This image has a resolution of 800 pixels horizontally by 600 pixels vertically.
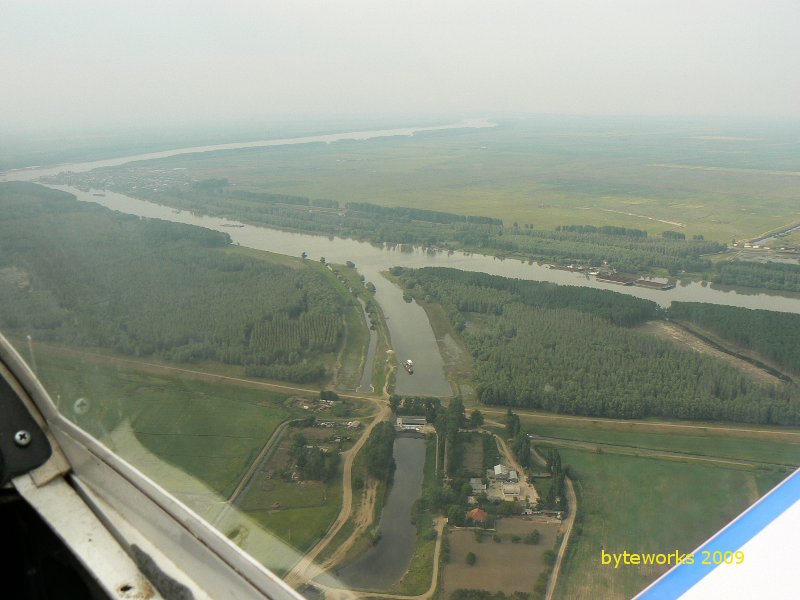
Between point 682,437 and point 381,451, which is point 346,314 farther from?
point 682,437

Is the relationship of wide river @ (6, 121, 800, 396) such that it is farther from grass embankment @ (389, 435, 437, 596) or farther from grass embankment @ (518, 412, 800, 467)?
grass embankment @ (389, 435, 437, 596)

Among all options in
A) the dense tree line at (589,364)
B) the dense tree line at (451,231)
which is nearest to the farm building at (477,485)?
the dense tree line at (589,364)

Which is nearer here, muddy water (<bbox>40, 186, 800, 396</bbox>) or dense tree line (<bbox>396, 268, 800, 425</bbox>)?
dense tree line (<bbox>396, 268, 800, 425</bbox>)

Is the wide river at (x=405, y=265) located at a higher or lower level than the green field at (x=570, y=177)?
lower

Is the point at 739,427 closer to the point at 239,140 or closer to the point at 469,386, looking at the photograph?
the point at 469,386

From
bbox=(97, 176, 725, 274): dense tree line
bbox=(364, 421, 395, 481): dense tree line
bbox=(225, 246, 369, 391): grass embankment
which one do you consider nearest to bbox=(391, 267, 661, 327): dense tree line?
bbox=(225, 246, 369, 391): grass embankment

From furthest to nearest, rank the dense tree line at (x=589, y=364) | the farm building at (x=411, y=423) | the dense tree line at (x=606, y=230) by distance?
the dense tree line at (x=606, y=230), the dense tree line at (x=589, y=364), the farm building at (x=411, y=423)

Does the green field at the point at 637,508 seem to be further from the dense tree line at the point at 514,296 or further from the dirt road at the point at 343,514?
the dense tree line at the point at 514,296

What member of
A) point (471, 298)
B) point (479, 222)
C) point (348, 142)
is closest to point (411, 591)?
point (471, 298)
